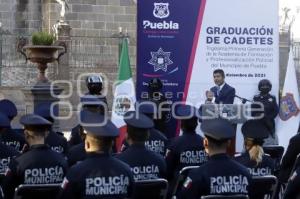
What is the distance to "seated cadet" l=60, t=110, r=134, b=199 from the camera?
609 cm

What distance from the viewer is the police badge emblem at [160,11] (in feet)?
41.4

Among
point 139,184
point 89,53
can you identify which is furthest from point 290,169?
point 89,53

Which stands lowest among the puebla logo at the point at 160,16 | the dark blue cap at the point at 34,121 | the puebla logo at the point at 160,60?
the dark blue cap at the point at 34,121

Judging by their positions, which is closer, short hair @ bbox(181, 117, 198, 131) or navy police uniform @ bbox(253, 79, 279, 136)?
short hair @ bbox(181, 117, 198, 131)

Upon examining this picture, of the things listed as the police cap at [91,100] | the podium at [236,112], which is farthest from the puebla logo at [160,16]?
the police cap at [91,100]

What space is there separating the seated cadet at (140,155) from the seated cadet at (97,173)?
996mm

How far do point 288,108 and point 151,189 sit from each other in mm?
7057

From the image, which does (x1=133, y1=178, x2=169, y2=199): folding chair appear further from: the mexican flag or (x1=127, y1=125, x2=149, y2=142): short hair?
the mexican flag

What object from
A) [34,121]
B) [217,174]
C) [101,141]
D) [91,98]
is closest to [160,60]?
[91,98]

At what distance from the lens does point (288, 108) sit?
1355cm

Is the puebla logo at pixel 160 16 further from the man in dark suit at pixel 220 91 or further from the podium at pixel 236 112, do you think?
the podium at pixel 236 112

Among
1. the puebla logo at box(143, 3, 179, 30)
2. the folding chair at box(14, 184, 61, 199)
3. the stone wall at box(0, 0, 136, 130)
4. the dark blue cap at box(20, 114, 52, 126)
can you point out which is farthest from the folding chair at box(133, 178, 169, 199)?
the stone wall at box(0, 0, 136, 130)

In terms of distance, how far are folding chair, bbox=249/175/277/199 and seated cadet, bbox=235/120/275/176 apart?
2.08ft

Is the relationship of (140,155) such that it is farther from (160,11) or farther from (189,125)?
(160,11)
